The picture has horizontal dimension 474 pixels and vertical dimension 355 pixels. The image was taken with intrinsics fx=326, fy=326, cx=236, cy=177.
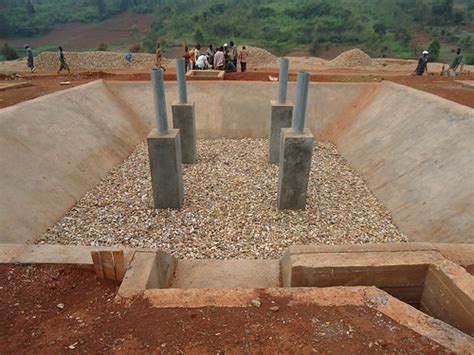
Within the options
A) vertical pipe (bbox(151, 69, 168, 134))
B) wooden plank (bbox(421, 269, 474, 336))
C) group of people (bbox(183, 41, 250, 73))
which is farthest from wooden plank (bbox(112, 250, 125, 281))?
group of people (bbox(183, 41, 250, 73))

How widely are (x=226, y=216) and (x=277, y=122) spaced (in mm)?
4334

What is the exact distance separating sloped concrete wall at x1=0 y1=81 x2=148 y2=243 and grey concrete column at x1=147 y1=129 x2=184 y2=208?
220 cm

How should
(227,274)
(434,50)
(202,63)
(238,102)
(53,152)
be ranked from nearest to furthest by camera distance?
(227,274)
(53,152)
(238,102)
(202,63)
(434,50)

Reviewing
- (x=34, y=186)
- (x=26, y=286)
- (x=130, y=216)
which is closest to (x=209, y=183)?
(x=130, y=216)

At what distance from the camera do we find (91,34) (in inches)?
2256

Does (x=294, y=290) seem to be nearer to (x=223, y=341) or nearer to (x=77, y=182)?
(x=223, y=341)

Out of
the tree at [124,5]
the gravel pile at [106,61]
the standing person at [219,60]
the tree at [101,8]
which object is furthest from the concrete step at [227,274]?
the tree at [124,5]

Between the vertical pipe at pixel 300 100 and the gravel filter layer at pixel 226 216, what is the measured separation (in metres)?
2.08

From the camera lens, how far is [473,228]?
5891 millimetres

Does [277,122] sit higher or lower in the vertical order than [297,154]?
lower

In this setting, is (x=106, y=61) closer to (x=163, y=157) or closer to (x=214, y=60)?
(x=214, y=60)

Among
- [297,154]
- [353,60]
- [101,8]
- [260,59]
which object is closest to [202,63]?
[260,59]

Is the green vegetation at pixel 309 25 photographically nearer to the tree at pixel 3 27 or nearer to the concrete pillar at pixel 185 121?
the tree at pixel 3 27

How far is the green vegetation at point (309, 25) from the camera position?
42875 millimetres
